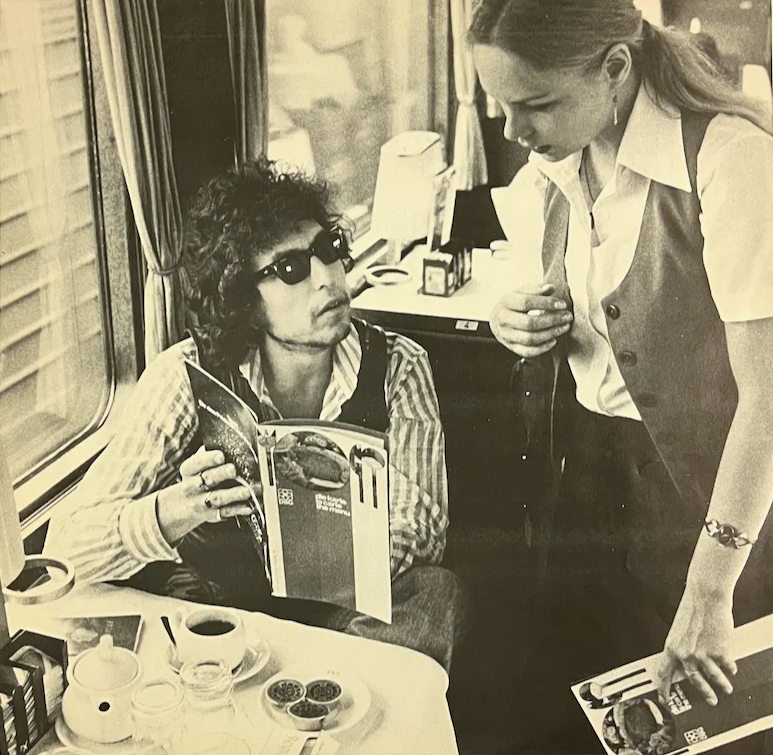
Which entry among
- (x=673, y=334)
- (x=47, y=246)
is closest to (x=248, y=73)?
(x=47, y=246)

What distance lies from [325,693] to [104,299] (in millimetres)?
916

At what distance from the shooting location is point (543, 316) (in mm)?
1832

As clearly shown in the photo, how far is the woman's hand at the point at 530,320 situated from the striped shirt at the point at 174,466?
0.16 meters

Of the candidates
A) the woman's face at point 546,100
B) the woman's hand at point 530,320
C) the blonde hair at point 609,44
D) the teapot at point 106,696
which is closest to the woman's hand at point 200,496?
the teapot at point 106,696

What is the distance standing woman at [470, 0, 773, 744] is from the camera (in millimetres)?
1742

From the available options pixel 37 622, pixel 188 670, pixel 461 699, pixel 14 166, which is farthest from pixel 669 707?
pixel 14 166

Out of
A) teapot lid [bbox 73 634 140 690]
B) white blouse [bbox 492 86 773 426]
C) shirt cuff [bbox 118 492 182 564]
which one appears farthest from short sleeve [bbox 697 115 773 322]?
teapot lid [bbox 73 634 140 690]

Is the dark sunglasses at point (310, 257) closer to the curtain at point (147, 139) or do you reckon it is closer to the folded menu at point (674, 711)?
the curtain at point (147, 139)

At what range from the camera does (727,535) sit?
6.15ft

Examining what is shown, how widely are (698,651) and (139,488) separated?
3.83 ft

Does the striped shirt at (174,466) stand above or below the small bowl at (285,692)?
above

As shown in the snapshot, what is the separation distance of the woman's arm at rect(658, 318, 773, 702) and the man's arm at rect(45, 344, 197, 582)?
3.38ft

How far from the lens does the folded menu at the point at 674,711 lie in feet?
6.32

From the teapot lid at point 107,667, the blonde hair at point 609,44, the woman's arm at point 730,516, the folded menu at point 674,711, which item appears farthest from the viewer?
the teapot lid at point 107,667
